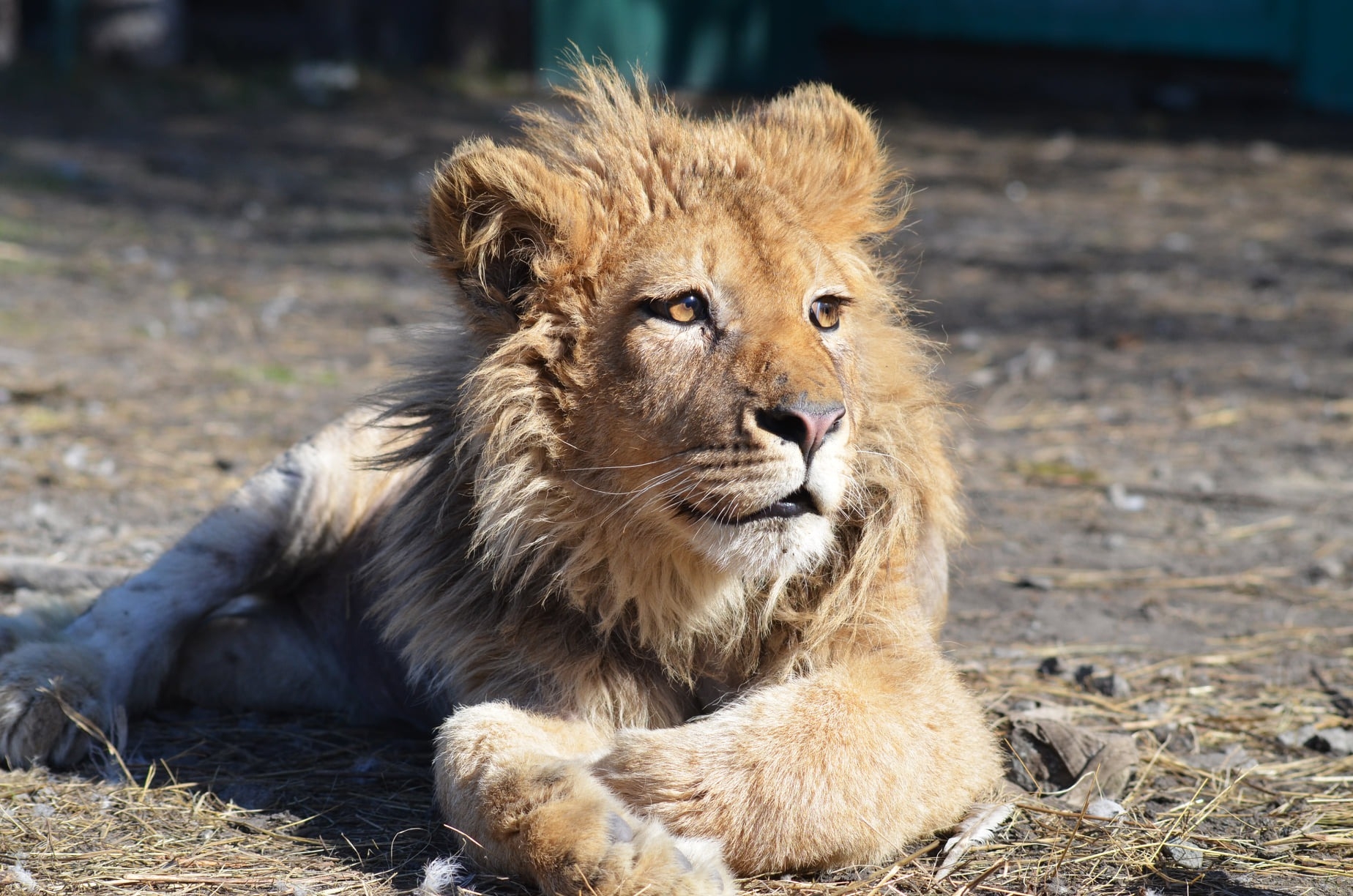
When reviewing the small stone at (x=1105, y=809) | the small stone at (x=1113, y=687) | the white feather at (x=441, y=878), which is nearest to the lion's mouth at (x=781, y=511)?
the white feather at (x=441, y=878)

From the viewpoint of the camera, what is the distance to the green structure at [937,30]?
13.0 meters

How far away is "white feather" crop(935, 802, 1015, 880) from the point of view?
286 cm

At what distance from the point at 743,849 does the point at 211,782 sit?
4.44 feet

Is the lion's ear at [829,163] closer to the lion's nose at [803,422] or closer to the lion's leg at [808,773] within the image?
the lion's nose at [803,422]

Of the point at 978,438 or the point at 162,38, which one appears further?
the point at 162,38

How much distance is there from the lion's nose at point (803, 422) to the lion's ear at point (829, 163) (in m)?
0.76

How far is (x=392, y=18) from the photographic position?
14578 mm

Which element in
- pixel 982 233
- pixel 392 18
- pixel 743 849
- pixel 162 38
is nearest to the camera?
pixel 743 849

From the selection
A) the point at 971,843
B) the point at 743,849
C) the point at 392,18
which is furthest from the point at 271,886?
the point at 392,18

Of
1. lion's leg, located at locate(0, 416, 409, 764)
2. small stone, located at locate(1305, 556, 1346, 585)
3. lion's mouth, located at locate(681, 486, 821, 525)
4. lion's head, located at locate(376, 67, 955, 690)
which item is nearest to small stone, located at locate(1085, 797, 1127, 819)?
lion's head, located at locate(376, 67, 955, 690)

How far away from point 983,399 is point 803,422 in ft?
15.2

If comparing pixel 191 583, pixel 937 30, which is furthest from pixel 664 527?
pixel 937 30

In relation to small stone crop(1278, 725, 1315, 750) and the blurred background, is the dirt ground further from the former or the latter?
the blurred background

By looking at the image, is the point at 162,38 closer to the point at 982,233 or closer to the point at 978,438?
the point at 982,233
